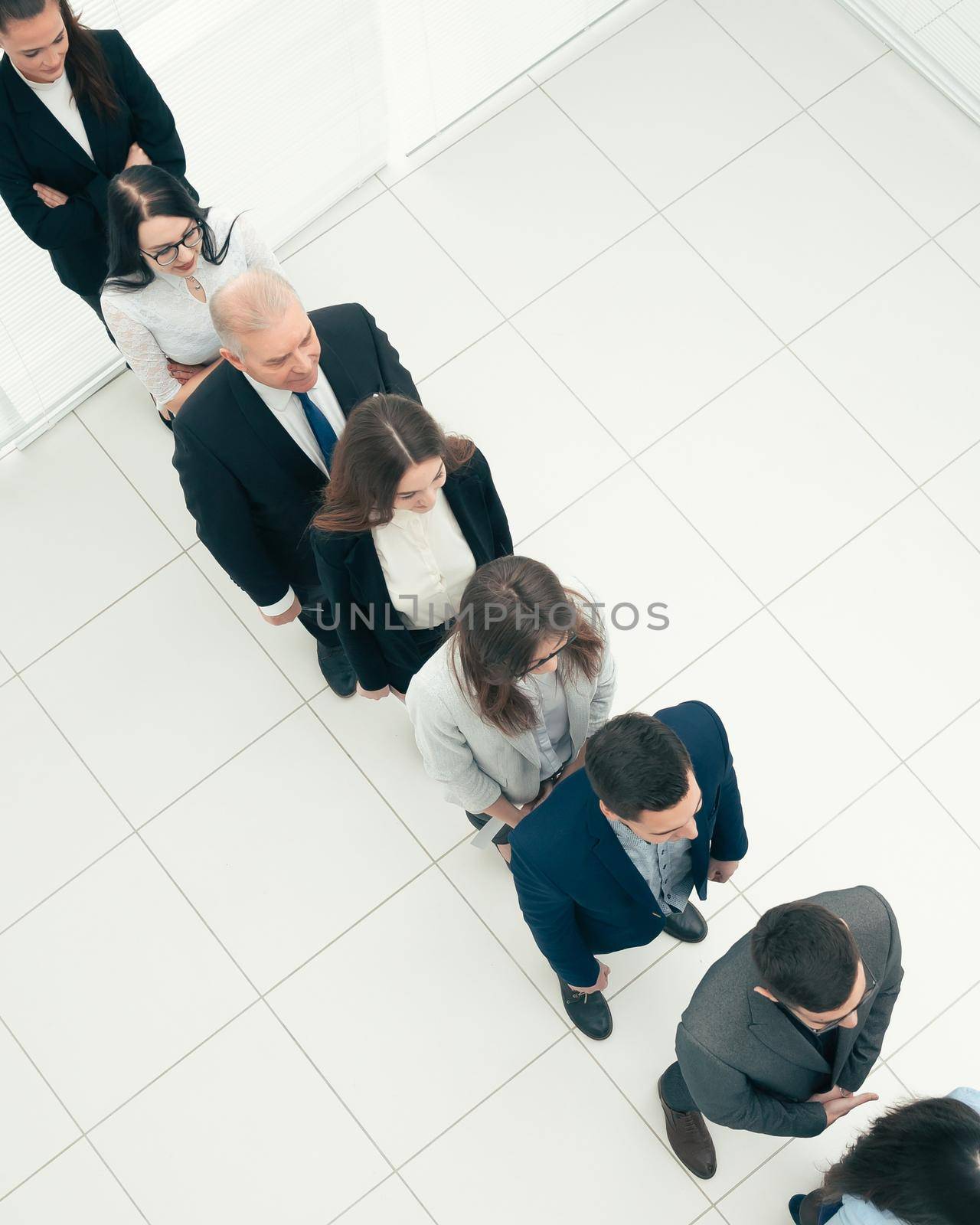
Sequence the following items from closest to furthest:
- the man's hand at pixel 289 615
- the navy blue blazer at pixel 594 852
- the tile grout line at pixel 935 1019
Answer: the navy blue blazer at pixel 594 852, the tile grout line at pixel 935 1019, the man's hand at pixel 289 615

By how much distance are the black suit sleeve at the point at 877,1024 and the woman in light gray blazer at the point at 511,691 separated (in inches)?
29.1

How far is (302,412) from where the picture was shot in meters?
2.57

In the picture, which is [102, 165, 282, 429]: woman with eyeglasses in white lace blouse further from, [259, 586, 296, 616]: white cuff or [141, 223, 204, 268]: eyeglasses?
[259, 586, 296, 616]: white cuff

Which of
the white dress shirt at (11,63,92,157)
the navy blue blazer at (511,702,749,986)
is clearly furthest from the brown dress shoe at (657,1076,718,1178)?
the white dress shirt at (11,63,92,157)

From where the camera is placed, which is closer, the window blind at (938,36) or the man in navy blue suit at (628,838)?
the man in navy blue suit at (628,838)

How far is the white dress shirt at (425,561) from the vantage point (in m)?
2.45

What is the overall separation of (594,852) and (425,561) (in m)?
0.71

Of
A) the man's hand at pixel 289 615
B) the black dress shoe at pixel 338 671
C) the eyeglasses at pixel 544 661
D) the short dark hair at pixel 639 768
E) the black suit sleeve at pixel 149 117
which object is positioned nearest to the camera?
the short dark hair at pixel 639 768

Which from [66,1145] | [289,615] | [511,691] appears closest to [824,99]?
[289,615]

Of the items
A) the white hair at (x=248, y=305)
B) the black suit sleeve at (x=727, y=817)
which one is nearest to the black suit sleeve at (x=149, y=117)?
the white hair at (x=248, y=305)

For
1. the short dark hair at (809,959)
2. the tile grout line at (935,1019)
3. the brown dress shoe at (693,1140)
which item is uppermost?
the short dark hair at (809,959)

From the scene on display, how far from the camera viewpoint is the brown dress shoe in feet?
9.49

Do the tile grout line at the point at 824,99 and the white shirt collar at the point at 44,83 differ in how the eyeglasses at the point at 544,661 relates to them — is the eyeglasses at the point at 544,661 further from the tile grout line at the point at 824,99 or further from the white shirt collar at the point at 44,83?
the tile grout line at the point at 824,99

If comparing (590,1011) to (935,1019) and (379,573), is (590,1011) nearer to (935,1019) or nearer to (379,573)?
(935,1019)
